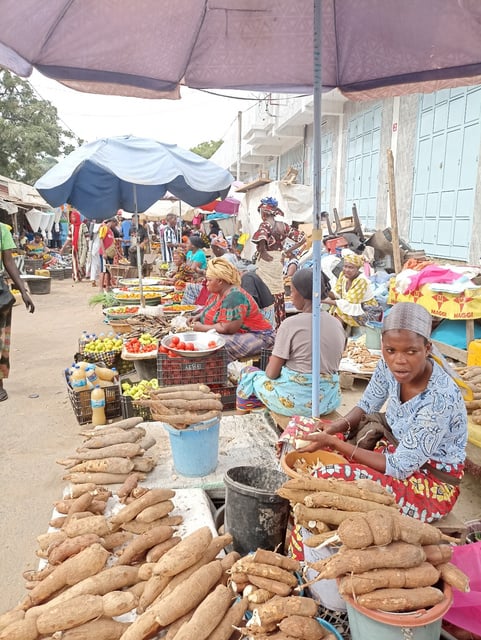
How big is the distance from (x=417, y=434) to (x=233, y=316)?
320cm

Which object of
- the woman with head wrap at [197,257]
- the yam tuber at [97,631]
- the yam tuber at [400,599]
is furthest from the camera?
the woman with head wrap at [197,257]

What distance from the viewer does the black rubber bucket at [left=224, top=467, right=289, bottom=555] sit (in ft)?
7.57

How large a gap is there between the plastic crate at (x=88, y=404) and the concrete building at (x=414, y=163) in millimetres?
3270

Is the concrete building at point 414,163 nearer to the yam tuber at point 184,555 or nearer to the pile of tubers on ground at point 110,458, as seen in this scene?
the pile of tubers on ground at point 110,458

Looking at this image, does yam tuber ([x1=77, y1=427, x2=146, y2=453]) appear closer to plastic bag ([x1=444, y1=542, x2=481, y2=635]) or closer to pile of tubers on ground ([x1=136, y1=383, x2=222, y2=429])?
pile of tubers on ground ([x1=136, y1=383, x2=222, y2=429])

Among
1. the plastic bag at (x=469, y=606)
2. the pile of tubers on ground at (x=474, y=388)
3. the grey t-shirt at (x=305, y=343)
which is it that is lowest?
the plastic bag at (x=469, y=606)

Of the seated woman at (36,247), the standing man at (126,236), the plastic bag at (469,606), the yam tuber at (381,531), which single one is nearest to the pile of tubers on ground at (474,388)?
the plastic bag at (469,606)

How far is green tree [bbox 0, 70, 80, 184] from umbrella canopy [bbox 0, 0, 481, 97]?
24.1m

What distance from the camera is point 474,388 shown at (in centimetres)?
416

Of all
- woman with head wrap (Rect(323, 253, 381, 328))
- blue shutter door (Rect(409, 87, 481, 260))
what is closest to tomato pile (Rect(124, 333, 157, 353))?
woman with head wrap (Rect(323, 253, 381, 328))

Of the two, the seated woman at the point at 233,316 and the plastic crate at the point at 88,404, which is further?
the seated woman at the point at 233,316

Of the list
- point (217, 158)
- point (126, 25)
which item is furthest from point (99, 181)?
point (217, 158)

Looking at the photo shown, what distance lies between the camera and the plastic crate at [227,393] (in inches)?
188

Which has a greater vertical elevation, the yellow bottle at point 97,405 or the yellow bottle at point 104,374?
the yellow bottle at point 104,374
